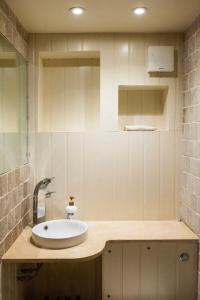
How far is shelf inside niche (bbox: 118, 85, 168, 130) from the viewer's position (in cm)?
262

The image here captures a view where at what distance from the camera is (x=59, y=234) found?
90.3 inches

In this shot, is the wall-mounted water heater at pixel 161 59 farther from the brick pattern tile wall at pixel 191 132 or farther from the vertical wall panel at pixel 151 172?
the vertical wall panel at pixel 151 172

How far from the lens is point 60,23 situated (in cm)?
222

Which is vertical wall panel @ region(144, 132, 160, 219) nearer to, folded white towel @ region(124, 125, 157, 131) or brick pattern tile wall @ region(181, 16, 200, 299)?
folded white towel @ region(124, 125, 157, 131)

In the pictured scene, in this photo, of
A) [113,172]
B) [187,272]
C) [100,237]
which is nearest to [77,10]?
[113,172]

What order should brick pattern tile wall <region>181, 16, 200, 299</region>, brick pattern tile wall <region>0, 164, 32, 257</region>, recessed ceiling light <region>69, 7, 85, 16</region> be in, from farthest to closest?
brick pattern tile wall <region>181, 16, 200, 299</region> → recessed ceiling light <region>69, 7, 85, 16</region> → brick pattern tile wall <region>0, 164, 32, 257</region>

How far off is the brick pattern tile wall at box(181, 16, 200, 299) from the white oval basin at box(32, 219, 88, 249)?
83cm

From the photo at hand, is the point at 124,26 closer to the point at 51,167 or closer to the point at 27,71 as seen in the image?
the point at 27,71

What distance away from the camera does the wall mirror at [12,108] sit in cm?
192

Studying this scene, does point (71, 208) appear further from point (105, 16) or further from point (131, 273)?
point (105, 16)

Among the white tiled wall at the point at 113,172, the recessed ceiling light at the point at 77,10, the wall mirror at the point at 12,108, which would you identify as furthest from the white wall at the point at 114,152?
the recessed ceiling light at the point at 77,10

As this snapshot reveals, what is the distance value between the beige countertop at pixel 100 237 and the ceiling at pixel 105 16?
5.27 ft

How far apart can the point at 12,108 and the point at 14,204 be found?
0.70 m

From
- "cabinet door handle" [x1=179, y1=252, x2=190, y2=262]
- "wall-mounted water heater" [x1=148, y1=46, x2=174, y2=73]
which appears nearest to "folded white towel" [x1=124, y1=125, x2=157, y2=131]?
"wall-mounted water heater" [x1=148, y1=46, x2=174, y2=73]
